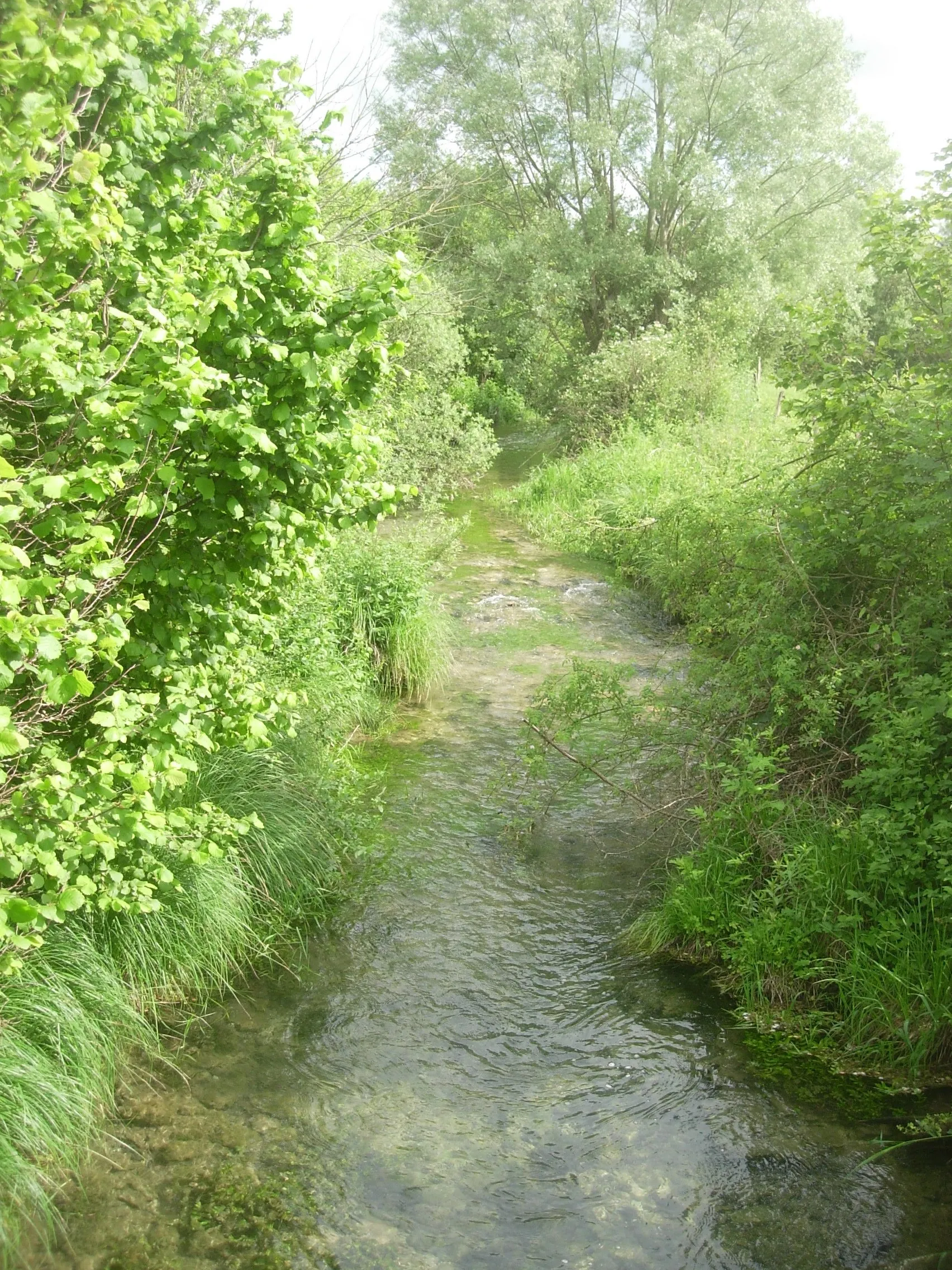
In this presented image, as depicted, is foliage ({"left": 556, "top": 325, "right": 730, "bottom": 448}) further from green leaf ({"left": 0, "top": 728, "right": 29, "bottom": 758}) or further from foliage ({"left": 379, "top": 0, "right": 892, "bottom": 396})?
green leaf ({"left": 0, "top": 728, "right": 29, "bottom": 758})

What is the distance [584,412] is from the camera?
22734 millimetres

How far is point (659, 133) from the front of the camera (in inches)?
989

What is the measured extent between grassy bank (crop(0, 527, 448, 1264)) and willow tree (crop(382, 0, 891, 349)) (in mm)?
16825

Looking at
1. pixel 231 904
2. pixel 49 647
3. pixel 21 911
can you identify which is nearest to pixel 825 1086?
pixel 231 904

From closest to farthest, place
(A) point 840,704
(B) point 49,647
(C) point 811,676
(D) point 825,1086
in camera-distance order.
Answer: (B) point 49,647 < (D) point 825,1086 < (A) point 840,704 < (C) point 811,676

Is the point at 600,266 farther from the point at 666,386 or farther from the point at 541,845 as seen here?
the point at 541,845

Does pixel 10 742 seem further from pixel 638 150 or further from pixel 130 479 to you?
pixel 638 150

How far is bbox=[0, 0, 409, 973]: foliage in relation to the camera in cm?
332

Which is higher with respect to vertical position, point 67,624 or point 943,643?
point 67,624

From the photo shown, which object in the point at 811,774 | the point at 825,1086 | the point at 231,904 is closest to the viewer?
the point at 825,1086

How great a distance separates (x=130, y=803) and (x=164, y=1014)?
2.43 metres

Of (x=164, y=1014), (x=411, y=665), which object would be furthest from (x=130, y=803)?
(x=411, y=665)

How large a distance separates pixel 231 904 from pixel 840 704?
4.21 metres

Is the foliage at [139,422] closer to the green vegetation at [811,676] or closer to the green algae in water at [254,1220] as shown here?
the green algae in water at [254,1220]
